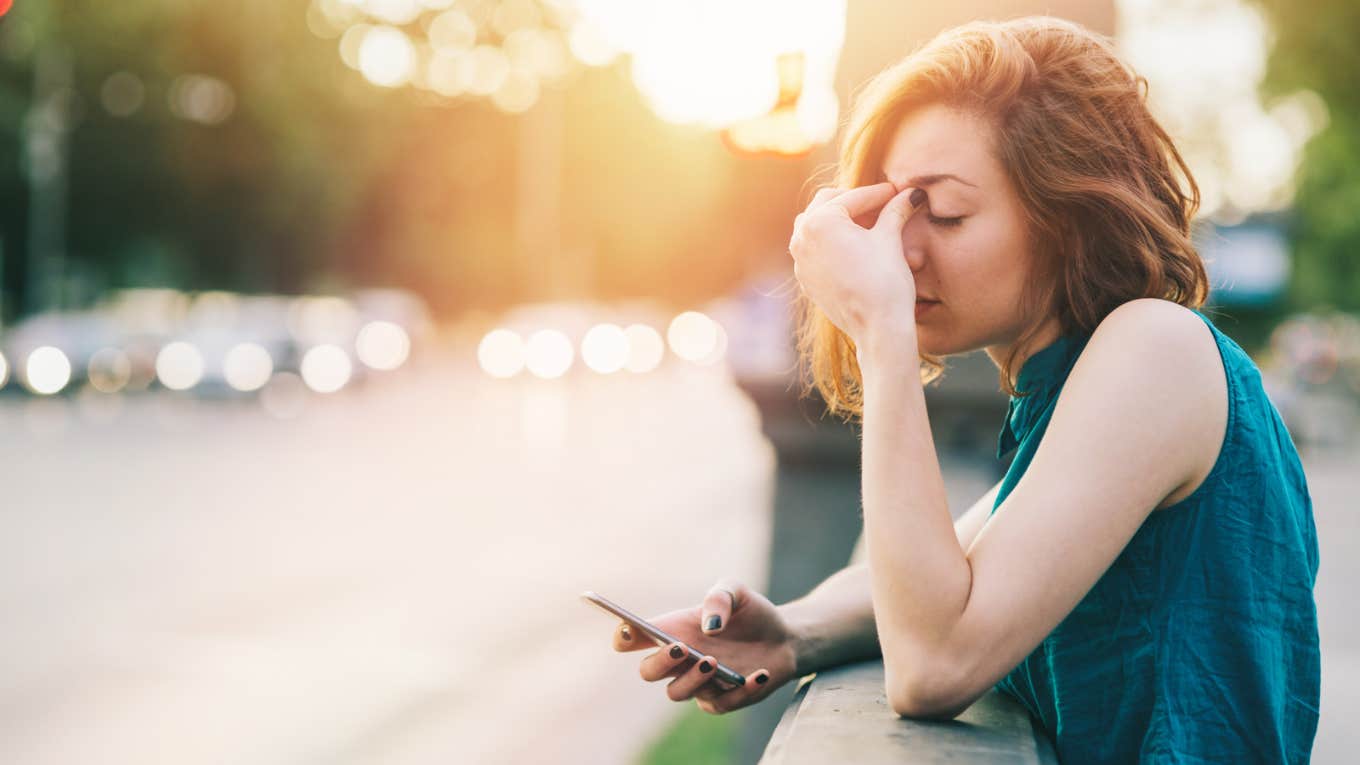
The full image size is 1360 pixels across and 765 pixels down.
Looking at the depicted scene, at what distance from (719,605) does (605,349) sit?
38.6 metres

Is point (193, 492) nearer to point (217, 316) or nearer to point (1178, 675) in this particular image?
point (1178, 675)

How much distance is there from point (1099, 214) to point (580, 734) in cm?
462

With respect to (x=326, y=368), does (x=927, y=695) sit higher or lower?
higher

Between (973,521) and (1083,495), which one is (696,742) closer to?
(973,521)

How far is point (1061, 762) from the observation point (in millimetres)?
1822

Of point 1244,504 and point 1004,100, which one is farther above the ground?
point 1004,100

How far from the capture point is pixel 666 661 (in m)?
2.00

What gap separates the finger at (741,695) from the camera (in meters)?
2.07

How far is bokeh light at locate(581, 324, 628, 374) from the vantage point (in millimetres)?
39219

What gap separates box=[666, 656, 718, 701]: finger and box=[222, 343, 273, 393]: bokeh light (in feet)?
76.9

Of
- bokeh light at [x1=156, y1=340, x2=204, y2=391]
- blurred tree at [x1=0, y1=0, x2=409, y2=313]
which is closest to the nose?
bokeh light at [x1=156, y1=340, x2=204, y2=391]

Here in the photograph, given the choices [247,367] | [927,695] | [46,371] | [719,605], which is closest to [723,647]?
[719,605]

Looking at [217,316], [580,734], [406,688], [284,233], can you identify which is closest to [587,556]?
[406,688]

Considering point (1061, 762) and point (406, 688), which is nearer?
point (1061, 762)
